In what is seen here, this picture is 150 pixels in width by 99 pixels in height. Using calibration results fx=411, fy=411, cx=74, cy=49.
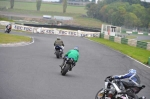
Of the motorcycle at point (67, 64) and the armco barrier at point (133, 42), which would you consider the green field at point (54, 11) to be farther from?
the motorcycle at point (67, 64)

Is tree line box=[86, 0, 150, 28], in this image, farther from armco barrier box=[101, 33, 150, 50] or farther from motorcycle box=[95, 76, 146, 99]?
motorcycle box=[95, 76, 146, 99]

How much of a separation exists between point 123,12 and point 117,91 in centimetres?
7782

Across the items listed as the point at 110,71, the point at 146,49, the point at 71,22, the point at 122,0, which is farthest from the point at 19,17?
the point at 110,71

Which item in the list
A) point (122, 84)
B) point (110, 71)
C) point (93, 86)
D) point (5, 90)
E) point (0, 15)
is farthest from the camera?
point (0, 15)

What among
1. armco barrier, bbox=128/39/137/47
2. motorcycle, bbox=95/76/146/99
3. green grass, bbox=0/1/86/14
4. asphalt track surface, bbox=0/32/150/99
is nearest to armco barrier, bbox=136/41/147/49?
armco barrier, bbox=128/39/137/47

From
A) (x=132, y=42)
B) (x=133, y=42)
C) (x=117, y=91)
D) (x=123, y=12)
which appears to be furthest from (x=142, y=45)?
(x=123, y=12)

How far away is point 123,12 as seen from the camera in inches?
Result: 3482

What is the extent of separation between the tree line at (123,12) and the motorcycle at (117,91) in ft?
232

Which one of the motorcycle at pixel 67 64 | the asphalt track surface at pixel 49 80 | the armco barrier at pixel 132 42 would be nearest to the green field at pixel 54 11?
the armco barrier at pixel 132 42

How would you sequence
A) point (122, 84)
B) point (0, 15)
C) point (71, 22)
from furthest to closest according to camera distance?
point (71, 22), point (0, 15), point (122, 84)

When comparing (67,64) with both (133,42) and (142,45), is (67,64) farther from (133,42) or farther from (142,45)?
(133,42)

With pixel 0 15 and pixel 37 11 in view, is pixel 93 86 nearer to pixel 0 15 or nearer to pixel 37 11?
pixel 0 15

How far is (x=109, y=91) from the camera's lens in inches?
472

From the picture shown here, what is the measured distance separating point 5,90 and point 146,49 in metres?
29.7
